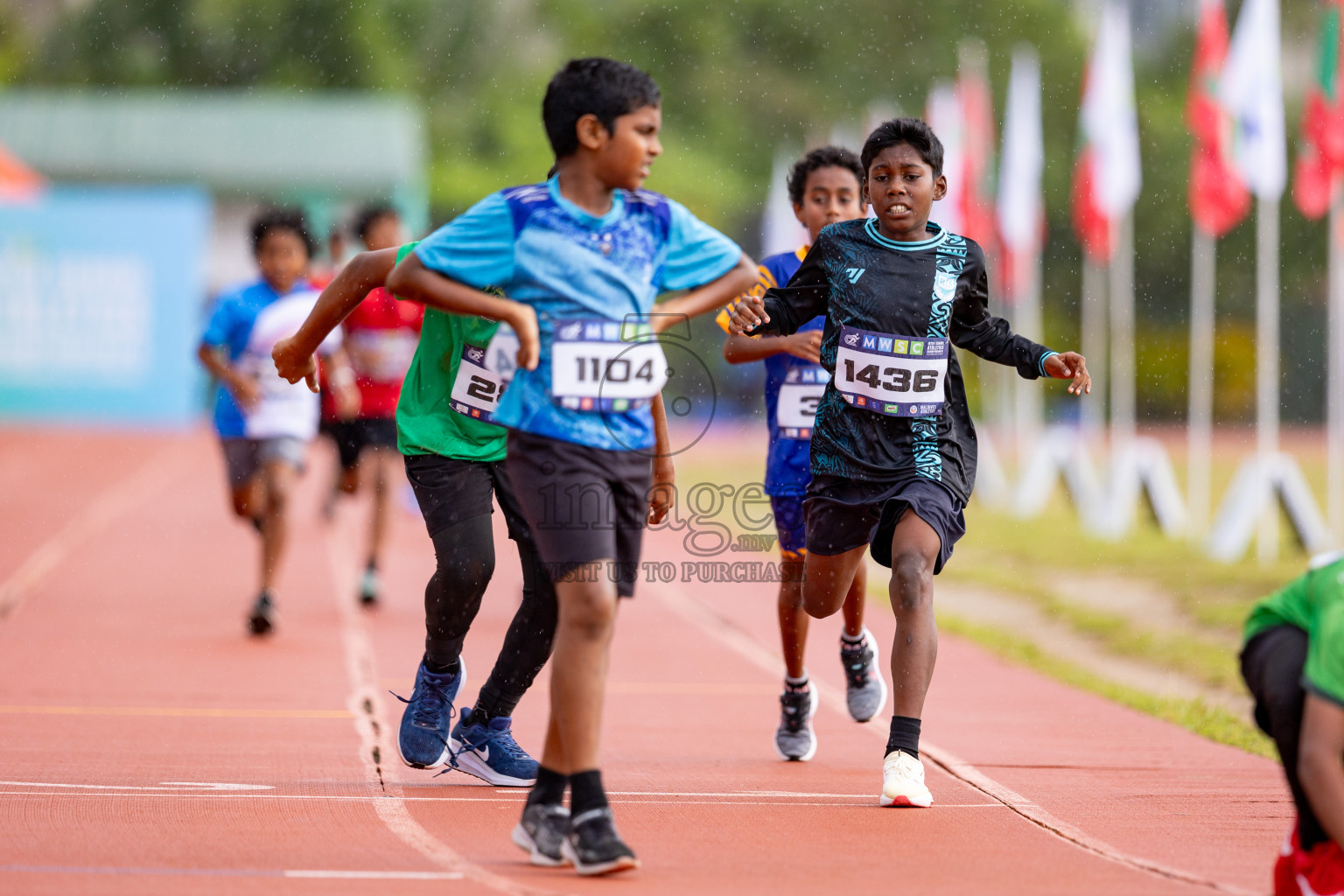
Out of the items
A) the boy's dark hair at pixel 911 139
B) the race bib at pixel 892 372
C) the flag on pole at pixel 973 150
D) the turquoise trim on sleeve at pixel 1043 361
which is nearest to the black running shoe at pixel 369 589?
the race bib at pixel 892 372

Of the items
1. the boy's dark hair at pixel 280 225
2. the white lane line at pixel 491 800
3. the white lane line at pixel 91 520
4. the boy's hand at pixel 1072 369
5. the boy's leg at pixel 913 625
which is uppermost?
the boy's dark hair at pixel 280 225

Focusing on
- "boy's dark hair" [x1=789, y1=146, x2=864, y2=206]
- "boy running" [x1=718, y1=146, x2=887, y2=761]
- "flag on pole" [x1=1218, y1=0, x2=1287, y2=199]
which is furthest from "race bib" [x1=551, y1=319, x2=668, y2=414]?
"flag on pole" [x1=1218, y1=0, x2=1287, y2=199]

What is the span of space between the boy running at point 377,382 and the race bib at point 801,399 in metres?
4.77

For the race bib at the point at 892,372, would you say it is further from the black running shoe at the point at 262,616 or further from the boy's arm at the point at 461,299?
the black running shoe at the point at 262,616

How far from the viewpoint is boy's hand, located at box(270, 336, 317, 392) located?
5648mm

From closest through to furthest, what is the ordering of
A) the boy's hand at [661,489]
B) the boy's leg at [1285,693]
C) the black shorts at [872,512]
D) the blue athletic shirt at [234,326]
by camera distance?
the boy's leg at [1285,693], the boy's hand at [661,489], the black shorts at [872,512], the blue athletic shirt at [234,326]

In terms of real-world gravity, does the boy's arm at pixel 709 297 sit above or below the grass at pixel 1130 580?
above

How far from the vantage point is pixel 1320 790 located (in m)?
3.88

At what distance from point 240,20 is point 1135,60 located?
31195mm

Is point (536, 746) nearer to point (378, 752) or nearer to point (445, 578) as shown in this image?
point (378, 752)

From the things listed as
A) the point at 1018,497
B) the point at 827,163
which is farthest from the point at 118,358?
the point at 827,163

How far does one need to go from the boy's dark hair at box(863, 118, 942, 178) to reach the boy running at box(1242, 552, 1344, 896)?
2173 millimetres

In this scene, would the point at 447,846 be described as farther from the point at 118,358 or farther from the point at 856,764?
the point at 118,358

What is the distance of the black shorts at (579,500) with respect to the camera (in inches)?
182
